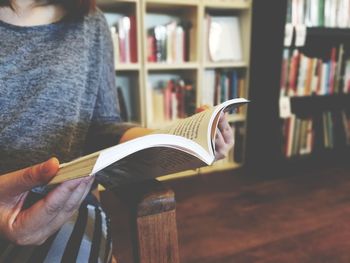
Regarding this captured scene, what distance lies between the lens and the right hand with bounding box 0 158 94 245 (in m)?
0.30

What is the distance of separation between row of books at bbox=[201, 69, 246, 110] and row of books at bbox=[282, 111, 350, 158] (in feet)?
1.20

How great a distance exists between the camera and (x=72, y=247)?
0.43 metres

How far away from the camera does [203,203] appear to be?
4.65 ft

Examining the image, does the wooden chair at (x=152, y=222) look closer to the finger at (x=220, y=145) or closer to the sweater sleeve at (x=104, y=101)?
the finger at (x=220, y=145)

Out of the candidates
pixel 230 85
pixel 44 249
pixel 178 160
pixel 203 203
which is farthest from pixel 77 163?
pixel 230 85

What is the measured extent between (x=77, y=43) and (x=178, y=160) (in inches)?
16.3

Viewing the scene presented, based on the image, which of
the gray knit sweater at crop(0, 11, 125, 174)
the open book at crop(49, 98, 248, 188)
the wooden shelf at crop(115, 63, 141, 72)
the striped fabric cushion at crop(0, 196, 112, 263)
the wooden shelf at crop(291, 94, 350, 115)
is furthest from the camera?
the wooden shelf at crop(291, 94, 350, 115)

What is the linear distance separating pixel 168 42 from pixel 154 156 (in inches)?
49.5

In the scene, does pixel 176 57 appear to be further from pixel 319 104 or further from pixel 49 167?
pixel 49 167

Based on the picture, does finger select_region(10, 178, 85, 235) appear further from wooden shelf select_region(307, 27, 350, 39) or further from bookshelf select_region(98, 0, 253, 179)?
wooden shelf select_region(307, 27, 350, 39)

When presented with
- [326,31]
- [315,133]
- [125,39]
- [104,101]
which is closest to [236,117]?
[315,133]

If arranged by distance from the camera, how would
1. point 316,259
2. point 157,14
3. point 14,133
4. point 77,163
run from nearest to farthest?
1. point 77,163
2. point 14,133
3. point 316,259
4. point 157,14

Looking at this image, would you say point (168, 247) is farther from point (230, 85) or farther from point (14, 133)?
point (230, 85)

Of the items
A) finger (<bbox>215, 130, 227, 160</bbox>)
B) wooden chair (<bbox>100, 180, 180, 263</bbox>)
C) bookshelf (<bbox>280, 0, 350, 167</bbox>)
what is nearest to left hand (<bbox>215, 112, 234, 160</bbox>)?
finger (<bbox>215, 130, 227, 160</bbox>)
